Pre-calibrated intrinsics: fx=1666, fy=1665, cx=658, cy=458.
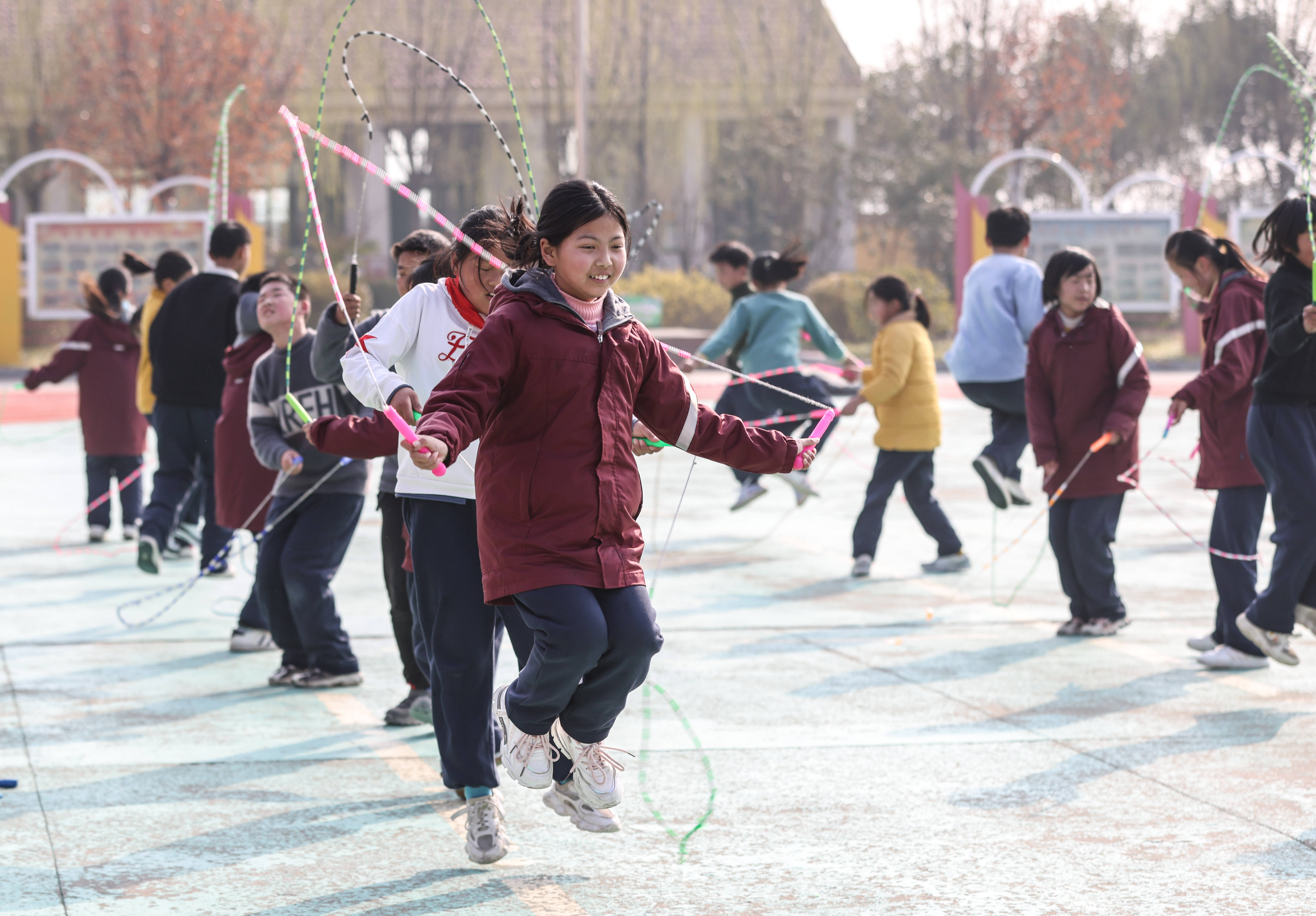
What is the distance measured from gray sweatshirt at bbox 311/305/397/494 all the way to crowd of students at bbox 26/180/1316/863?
12 mm

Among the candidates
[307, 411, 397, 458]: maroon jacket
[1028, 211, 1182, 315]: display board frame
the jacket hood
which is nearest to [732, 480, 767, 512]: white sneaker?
[307, 411, 397, 458]: maroon jacket

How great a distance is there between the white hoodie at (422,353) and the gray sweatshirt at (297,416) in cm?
190

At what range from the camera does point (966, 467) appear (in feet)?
49.3

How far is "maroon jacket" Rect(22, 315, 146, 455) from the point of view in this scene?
10.9 m

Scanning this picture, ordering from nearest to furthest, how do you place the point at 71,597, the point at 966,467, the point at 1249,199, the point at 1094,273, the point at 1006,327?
1. the point at 1094,273
2. the point at 71,597
3. the point at 1006,327
4. the point at 966,467
5. the point at 1249,199

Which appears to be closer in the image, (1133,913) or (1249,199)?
(1133,913)

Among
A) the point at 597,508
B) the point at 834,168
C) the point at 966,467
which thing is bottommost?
the point at 966,467

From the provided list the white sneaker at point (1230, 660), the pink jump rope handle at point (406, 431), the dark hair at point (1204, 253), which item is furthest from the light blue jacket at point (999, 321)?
the pink jump rope handle at point (406, 431)

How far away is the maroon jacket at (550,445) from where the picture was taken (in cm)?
391

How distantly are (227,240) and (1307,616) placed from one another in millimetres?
5421

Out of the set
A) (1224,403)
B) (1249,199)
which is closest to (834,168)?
(1249,199)

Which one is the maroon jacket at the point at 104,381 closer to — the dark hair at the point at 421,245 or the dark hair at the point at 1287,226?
the dark hair at the point at 421,245

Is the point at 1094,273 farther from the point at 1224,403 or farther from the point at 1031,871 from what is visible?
the point at 1031,871

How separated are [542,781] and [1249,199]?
148ft
